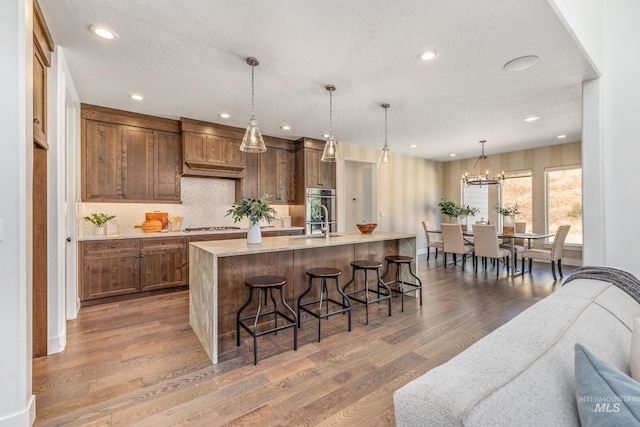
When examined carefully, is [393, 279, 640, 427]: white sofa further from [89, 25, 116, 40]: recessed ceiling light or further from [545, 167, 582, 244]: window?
[545, 167, 582, 244]: window

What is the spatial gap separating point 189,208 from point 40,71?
288 centimetres

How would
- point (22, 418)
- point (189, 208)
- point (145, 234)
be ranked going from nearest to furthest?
point (22, 418) → point (145, 234) → point (189, 208)

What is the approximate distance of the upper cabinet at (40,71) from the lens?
207 cm

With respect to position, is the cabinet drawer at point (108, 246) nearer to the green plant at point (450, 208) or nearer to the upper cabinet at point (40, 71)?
the upper cabinet at point (40, 71)

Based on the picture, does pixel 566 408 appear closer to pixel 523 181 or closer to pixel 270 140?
pixel 270 140

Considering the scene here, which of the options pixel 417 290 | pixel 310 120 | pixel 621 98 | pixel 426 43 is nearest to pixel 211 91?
pixel 310 120

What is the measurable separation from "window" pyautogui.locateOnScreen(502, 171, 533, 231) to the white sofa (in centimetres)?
701

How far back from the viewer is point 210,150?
4766mm

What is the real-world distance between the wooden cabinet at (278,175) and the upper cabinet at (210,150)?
0.47 meters

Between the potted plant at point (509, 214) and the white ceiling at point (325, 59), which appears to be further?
the potted plant at point (509, 214)

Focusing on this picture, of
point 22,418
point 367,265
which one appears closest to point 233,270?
point 367,265

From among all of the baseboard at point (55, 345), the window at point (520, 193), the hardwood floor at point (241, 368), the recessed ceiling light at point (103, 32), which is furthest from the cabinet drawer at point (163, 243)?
the window at point (520, 193)

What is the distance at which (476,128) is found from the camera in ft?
16.8

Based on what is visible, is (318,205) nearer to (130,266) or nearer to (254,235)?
(254,235)
